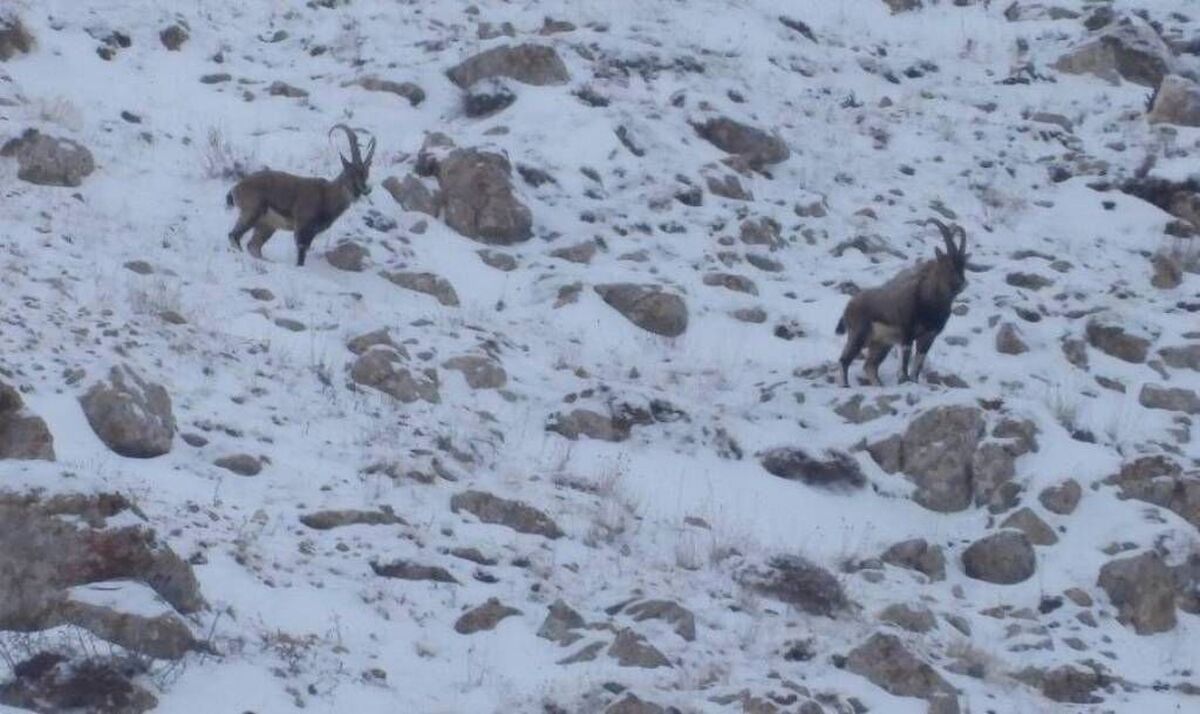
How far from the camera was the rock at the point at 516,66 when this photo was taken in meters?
21.2

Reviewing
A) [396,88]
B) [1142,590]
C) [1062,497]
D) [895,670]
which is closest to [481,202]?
[396,88]

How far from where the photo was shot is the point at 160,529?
10.7 meters

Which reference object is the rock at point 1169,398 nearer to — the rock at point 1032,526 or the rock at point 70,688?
the rock at point 1032,526

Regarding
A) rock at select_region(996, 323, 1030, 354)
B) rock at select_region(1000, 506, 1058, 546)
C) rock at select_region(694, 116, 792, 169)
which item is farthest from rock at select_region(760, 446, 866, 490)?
rock at select_region(694, 116, 792, 169)

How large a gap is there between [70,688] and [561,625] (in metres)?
3.07

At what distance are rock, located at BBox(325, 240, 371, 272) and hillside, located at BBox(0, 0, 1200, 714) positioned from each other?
0.08 feet

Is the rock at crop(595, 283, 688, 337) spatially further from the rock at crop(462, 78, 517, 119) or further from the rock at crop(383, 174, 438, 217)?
the rock at crop(462, 78, 517, 119)

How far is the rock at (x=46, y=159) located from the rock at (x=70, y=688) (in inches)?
368

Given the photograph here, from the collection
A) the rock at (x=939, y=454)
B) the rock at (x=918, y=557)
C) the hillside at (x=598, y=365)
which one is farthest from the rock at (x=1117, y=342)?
the rock at (x=918, y=557)

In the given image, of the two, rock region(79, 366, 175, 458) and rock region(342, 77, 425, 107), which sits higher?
rock region(79, 366, 175, 458)

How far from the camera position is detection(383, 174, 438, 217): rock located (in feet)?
60.2

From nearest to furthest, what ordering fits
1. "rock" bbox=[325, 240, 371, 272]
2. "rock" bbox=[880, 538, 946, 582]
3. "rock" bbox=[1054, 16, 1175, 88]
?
"rock" bbox=[880, 538, 946, 582]
"rock" bbox=[325, 240, 371, 272]
"rock" bbox=[1054, 16, 1175, 88]

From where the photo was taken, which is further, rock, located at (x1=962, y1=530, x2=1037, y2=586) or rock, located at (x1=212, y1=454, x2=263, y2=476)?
rock, located at (x1=962, y1=530, x2=1037, y2=586)

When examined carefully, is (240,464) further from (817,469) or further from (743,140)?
(743,140)
